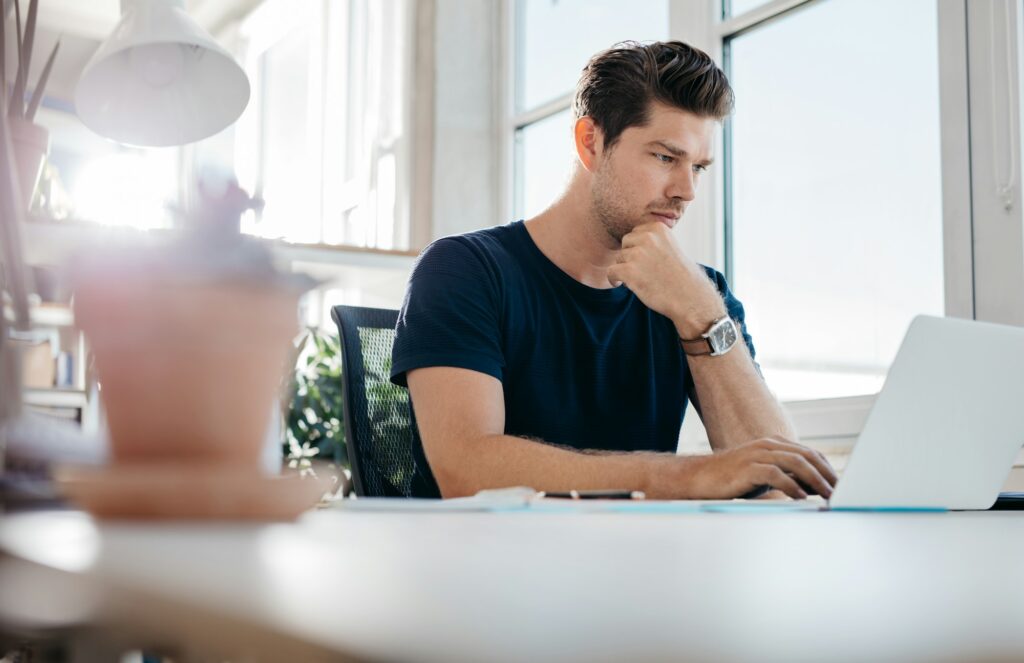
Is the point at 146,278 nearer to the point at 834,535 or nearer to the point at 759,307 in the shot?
the point at 834,535

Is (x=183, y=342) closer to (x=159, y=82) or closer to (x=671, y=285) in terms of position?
(x=671, y=285)

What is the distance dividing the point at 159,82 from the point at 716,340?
1.06m

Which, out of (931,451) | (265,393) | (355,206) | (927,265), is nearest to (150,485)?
(265,393)

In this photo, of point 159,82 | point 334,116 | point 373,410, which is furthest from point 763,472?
point 334,116

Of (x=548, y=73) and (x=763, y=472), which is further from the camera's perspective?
(x=548, y=73)

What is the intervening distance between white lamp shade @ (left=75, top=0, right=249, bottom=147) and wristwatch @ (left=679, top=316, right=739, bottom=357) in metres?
0.91

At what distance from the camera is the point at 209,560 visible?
26 cm

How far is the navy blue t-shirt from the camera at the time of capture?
1.66 meters

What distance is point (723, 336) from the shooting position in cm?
176

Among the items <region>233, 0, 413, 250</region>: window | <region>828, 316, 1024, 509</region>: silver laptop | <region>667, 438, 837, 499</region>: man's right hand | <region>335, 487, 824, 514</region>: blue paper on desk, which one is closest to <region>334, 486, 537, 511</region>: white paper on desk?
<region>335, 487, 824, 514</region>: blue paper on desk

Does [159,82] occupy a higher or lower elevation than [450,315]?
higher

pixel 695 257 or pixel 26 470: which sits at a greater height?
pixel 695 257

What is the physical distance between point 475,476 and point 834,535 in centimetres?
97

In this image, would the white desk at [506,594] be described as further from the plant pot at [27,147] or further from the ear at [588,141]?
the ear at [588,141]
